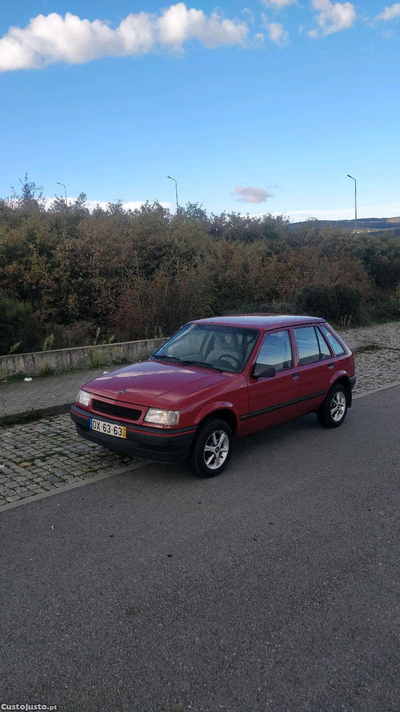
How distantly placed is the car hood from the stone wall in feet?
15.4

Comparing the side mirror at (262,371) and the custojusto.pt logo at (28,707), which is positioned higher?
the side mirror at (262,371)

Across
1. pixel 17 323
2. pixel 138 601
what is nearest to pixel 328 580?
pixel 138 601

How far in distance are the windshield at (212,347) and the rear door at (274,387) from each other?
19 cm

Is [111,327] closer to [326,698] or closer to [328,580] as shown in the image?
[328,580]

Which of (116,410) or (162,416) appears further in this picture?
(116,410)

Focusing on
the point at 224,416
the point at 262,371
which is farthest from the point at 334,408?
the point at 224,416

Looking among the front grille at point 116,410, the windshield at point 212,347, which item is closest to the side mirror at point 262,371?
the windshield at point 212,347

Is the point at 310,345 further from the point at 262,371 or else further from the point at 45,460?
the point at 45,460

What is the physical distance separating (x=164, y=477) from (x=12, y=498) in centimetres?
152

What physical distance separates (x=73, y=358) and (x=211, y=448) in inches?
246

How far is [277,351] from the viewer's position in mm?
6684

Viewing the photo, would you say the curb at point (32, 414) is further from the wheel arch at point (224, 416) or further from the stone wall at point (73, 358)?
the wheel arch at point (224, 416)

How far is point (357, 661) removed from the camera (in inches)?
117

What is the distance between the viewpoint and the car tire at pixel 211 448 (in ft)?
18.0
